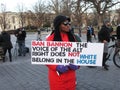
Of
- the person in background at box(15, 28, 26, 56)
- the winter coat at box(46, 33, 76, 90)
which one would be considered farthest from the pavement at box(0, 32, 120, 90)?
the person in background at box(15, 28, 26, 56)

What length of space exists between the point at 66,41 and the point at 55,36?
6.6 inches

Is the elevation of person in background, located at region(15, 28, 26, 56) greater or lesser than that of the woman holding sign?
lesser

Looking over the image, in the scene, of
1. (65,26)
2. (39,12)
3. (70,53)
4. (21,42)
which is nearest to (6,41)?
(21,42)

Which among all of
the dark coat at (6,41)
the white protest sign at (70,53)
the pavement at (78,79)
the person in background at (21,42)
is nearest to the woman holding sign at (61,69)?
the white protest sign at (70,53)

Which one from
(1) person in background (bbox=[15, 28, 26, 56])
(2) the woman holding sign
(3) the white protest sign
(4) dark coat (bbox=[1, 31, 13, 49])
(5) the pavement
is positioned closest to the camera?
(2) the woman holding sign

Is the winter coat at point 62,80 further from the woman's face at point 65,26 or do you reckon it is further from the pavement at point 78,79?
the pavement at point 78,79

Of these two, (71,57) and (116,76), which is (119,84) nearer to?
(116,76)

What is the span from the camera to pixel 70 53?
455 cm

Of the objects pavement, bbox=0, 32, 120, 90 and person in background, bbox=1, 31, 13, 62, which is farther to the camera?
person in background, bbox=1, 31, 13, 62

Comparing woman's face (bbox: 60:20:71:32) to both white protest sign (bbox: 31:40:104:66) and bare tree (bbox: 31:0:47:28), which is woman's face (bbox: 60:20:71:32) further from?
bare tree (bbox: 31:0:47:28)

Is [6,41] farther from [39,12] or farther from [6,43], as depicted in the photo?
[39,12]

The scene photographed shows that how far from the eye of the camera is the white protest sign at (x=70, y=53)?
4.50 m

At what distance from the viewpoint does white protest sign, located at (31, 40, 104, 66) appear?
14.8 ft

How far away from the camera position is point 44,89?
25.8 feet
